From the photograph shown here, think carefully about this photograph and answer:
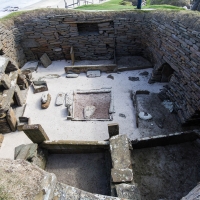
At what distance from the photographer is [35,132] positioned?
4.60 metres

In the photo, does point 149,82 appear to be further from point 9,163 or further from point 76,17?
point 9,163

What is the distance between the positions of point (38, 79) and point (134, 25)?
20.4 feet

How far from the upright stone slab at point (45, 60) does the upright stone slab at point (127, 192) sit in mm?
8891

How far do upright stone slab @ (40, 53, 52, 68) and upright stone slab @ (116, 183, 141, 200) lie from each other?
350 inches

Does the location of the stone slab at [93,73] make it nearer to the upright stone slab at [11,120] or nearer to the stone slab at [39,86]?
the stone slab at [39,86]

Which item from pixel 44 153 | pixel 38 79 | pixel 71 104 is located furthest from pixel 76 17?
pixel 44 153

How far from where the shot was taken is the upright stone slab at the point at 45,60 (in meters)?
10.6

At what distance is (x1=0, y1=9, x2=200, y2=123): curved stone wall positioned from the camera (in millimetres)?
6820

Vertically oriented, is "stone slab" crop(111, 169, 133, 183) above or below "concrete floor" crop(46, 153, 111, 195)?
above

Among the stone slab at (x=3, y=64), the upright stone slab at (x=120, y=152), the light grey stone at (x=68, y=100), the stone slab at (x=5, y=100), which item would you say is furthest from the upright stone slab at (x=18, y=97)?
the upright stone slab at (x=120, y=152)

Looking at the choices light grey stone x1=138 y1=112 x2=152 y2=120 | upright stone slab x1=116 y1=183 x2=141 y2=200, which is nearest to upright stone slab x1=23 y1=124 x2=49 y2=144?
upright stone slab x1=116 y1=183 x2=141 y2=200

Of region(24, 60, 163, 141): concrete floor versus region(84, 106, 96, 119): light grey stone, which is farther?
region(84, 106, 96, 119): light grey stone

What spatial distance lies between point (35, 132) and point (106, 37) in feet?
24.8

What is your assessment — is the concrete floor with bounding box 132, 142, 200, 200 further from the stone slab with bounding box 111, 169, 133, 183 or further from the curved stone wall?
the curved stone wall
